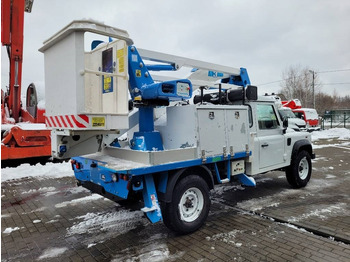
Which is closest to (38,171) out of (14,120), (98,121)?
(14,120)

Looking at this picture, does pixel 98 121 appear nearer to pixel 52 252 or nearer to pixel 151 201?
pixel 151 201

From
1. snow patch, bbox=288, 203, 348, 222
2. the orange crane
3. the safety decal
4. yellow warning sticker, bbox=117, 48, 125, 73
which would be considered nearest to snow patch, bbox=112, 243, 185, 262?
snow patch, bbox=288, 203, 348, 222

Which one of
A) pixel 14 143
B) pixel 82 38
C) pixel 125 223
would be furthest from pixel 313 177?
pixel 14 143

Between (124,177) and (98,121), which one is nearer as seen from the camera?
(124,177)

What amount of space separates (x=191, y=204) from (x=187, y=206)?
80mm

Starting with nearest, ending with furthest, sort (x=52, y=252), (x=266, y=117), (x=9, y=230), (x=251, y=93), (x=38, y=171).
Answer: (x=52, y=252), (x=9, y=230), (x=251, y=93), (x=266, y=117), (x=38, y=171)

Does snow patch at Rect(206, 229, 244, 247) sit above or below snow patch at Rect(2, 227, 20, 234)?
above

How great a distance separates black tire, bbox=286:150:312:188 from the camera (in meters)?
6.46

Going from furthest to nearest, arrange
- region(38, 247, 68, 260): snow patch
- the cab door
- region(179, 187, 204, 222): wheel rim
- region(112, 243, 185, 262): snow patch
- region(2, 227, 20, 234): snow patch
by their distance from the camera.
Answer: the cab door, region(2, 227, 20, 234): snow patch, region(179, 187, 204, 222): wheel rim, region(38, 247, 68, 260): snow patch, region(112, 243, 185, 262): snow patch

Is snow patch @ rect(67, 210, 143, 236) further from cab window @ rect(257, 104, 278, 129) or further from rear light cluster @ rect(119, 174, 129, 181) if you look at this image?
cab window @ rect(257, 104, 278, 129)

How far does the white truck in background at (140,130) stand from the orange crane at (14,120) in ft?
16.9

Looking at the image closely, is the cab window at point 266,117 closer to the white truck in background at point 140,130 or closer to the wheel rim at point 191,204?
the white truck in background at point 140,130

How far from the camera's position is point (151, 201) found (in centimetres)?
381

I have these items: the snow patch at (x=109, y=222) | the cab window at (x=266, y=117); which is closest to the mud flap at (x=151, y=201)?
the snow patch at (x=109, y=222)
